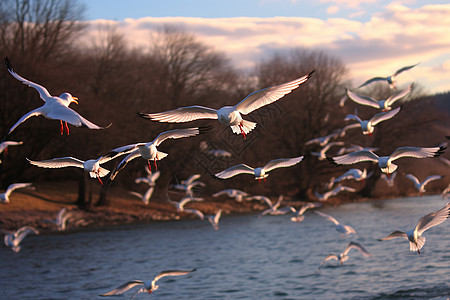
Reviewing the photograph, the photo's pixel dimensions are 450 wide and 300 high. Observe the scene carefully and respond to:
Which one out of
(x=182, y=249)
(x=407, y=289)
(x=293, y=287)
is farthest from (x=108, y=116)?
(x=407, y=289)

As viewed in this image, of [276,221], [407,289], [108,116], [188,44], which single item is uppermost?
[188,44]

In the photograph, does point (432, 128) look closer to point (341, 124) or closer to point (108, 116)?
point (341, 124)

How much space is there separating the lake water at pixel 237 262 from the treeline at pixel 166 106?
4.33 m

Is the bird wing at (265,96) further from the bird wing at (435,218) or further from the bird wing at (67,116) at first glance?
the bird wing at (435,218)

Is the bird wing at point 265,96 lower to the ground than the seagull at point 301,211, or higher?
higher

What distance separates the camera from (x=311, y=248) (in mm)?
28094

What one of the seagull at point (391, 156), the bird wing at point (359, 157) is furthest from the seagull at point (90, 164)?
the bird wing at point (359, 157)

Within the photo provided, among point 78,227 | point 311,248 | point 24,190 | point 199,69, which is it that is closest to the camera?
point 311,248

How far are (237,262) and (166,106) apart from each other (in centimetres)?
2600

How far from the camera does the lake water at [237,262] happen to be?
770 inches

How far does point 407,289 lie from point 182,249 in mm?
13278

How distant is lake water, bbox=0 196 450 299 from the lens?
1955 centimetres

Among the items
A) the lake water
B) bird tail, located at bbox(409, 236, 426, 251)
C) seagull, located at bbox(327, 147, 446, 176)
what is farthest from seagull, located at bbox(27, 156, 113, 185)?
the lake water

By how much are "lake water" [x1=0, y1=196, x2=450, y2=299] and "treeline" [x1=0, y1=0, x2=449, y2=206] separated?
4.33 meters
